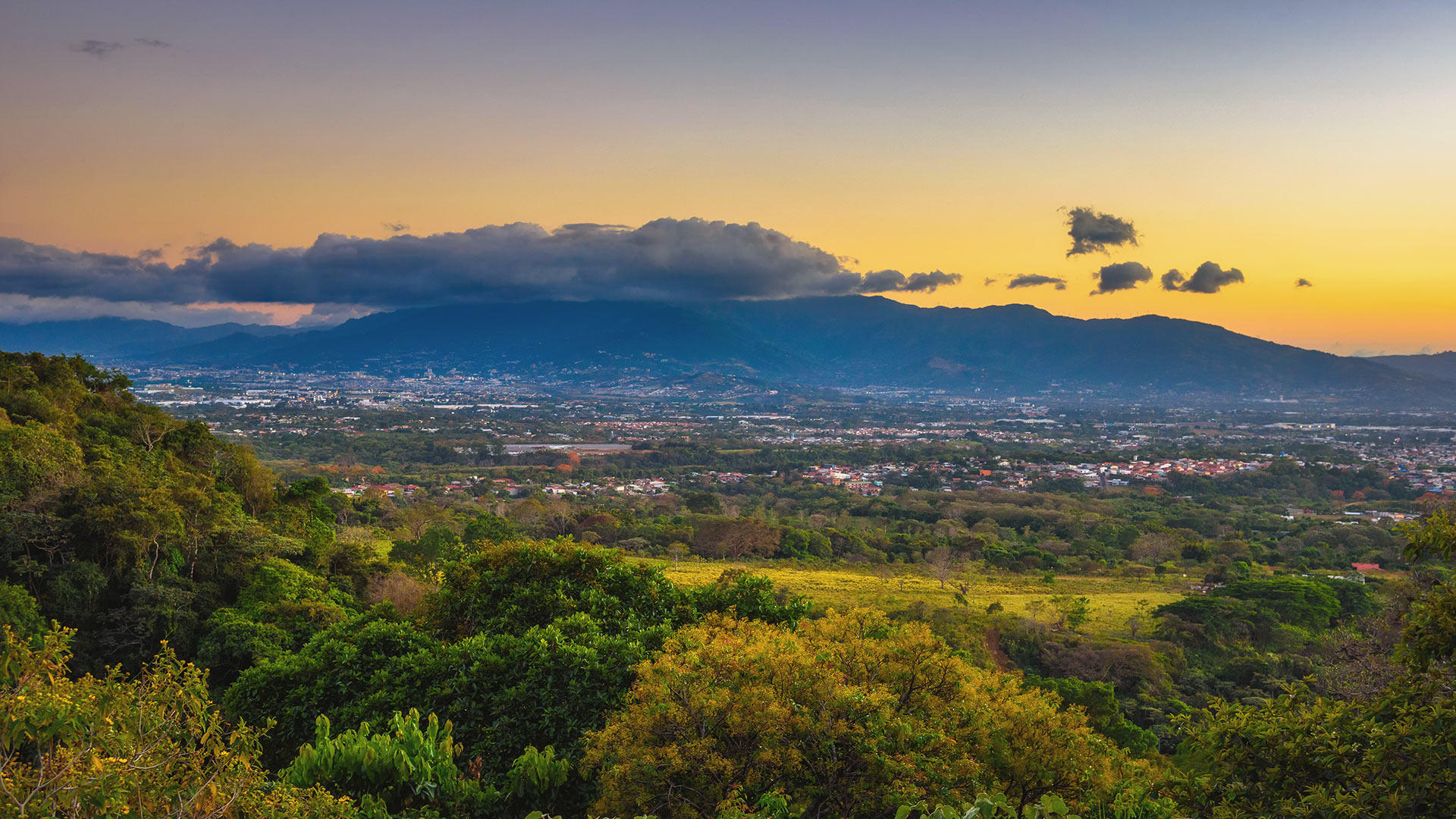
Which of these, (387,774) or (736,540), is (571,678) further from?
(736,540)

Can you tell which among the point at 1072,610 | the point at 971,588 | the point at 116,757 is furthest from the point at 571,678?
the point at 971,588

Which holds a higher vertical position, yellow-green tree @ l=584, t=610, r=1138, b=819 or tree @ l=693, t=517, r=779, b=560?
yellow-green tree @ l=584, t=610, r=1138, b=819

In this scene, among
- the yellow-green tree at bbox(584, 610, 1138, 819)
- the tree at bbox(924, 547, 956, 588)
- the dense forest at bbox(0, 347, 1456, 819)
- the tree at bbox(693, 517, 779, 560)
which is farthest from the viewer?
the tree at bbox(693, 517, 779, 560)

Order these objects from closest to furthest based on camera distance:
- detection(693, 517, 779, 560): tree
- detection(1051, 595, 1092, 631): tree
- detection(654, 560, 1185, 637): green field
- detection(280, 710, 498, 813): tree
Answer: detection(280, 710, 498, 813): tree < detection(1051, 595, 1092, 631): tree < detection(654, 560, 1185, 637): green field < detection(693, 517, 779, 560): tree

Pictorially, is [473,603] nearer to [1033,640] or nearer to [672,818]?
[672,818]

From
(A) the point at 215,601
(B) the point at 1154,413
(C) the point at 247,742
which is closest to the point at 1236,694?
(C) the point at 247,742

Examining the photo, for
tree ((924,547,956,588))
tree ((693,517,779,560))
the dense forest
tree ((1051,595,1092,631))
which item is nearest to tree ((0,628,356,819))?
the dense forest

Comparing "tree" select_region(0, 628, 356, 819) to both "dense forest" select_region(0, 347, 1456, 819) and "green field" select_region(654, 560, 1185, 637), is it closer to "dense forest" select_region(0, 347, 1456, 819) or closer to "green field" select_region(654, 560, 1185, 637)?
"dense forest" select_region(0, 347, 1456, 819)
